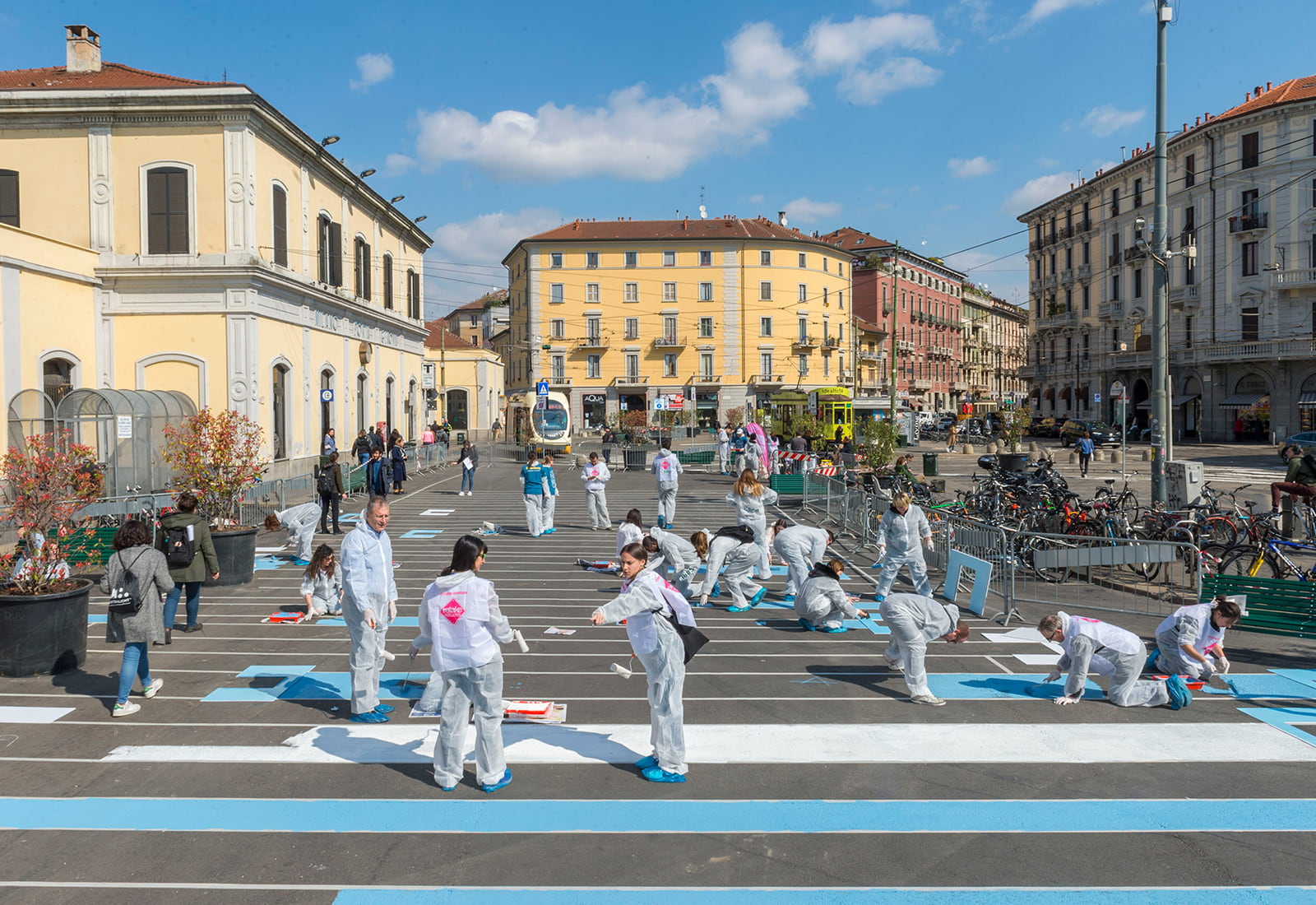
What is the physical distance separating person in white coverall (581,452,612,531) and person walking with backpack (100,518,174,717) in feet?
36.6

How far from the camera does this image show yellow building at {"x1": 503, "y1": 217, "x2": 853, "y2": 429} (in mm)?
66812

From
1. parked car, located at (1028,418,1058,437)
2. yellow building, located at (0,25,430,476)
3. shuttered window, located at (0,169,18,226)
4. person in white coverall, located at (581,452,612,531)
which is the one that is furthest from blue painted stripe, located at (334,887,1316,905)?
parked car, located at (1028,418,1058,437)

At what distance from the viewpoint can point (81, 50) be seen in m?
29.6

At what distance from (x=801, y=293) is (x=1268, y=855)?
212ft

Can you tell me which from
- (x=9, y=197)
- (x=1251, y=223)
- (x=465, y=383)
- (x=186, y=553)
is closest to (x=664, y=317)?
(x=465, y=383)

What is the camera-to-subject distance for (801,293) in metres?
68.4

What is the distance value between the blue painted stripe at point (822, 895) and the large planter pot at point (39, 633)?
5.74 m

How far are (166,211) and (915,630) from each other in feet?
83.3

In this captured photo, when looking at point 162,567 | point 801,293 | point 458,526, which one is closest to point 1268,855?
point 162,567

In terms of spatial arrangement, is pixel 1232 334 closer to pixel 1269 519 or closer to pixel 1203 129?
pixel 1203 129

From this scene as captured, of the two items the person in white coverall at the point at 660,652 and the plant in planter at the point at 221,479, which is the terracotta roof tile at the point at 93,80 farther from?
the person in white coverall at the point at 660,652

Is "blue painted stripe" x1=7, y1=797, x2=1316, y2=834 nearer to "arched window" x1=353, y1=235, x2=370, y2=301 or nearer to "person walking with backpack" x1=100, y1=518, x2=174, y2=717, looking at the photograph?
"person walking with backpack" x1=100, y1=518, x2=174, y2=717

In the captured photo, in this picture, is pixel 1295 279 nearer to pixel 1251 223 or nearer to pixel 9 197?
pixel 1251 223

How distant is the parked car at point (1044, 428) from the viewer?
62125 mm
